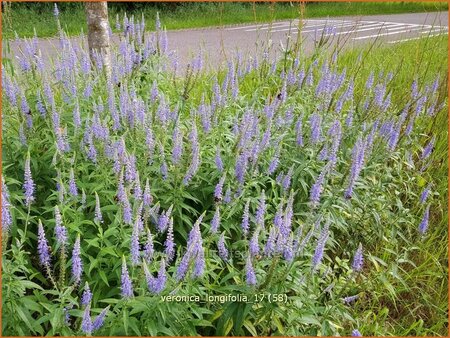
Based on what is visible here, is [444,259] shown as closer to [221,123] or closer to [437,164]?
[437,164]

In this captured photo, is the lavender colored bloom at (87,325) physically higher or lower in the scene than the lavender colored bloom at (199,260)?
lower

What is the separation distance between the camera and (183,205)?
3236 mm

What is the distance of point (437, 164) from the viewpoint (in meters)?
5.23

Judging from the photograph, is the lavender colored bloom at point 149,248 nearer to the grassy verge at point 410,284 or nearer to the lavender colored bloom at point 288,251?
the lavender colored bloom at point 288,251

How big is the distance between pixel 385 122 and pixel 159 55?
244 centimetres

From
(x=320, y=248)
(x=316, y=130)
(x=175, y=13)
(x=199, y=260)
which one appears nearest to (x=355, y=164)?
(x=316, y=130)

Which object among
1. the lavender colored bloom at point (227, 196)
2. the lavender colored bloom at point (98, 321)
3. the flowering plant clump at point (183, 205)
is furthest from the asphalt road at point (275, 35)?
the lavender colored bloom at point (98, 321)

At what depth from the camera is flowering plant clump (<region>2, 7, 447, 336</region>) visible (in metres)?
2.58

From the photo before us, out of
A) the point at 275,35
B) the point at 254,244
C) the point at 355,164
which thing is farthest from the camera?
the point at 275,35

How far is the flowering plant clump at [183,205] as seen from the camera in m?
2.58

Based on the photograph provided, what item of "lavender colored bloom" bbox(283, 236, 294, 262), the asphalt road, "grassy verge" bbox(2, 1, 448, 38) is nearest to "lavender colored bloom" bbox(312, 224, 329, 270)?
"lavender colored bloom" bbox(283, 236, 294, 262)

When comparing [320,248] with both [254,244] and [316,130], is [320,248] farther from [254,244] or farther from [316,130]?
[316,130]

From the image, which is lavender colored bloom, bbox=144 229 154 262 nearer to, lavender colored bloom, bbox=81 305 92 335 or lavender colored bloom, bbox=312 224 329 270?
lavender colored bloom, bbox=81 305 92 335

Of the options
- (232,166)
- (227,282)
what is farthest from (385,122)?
(227,282)
